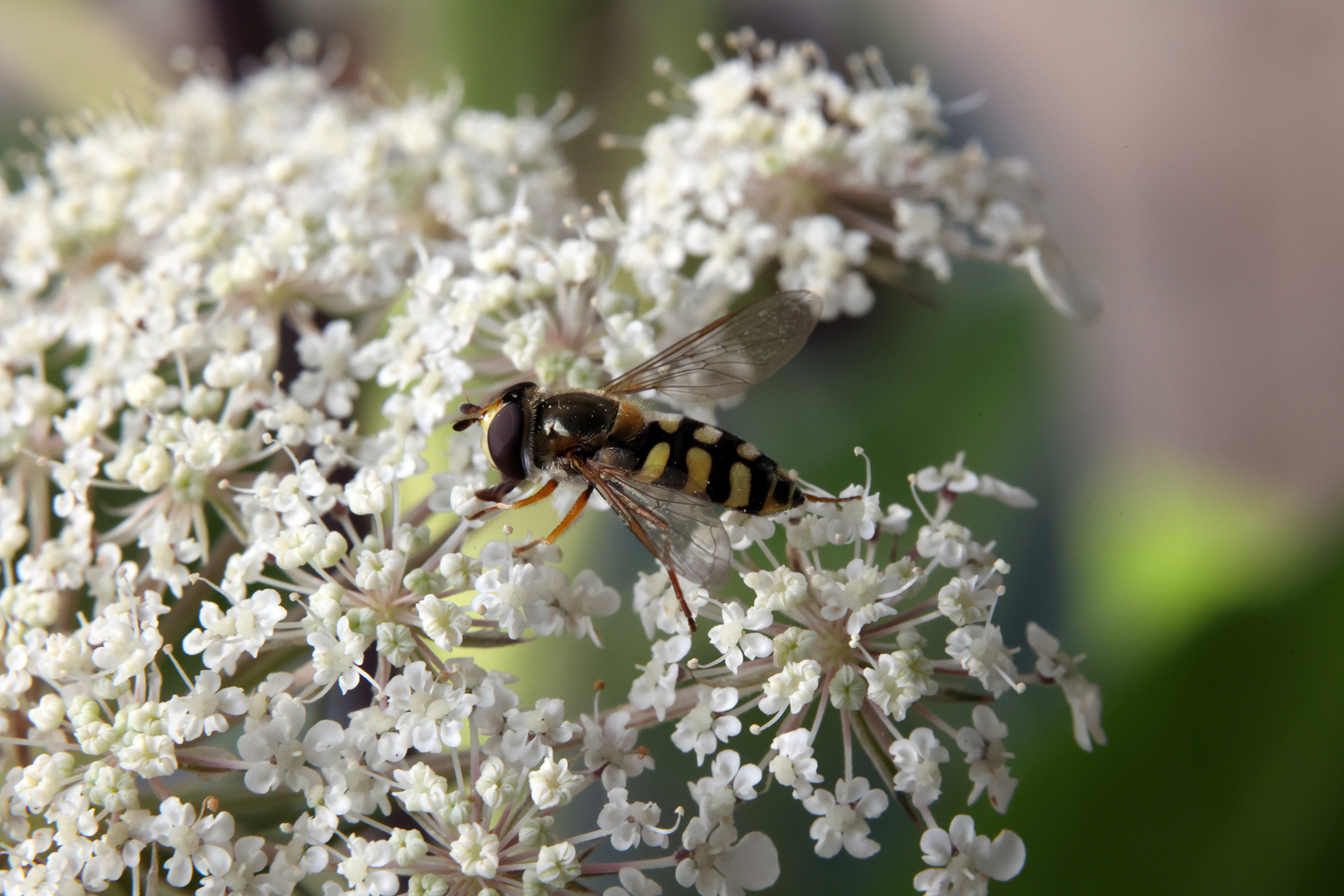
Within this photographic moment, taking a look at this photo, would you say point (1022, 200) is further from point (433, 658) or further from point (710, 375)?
point (433, 658)

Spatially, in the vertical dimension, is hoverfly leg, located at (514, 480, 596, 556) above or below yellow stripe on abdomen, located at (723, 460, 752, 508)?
above

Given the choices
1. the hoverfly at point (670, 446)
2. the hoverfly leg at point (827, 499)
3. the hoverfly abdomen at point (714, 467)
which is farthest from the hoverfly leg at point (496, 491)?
the hoverfly leg at point (827, 499)

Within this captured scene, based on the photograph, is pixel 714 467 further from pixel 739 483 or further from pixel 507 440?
pixel 507 440

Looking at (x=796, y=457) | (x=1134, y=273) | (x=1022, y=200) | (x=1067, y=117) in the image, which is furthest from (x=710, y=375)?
(x=1067, y=117)

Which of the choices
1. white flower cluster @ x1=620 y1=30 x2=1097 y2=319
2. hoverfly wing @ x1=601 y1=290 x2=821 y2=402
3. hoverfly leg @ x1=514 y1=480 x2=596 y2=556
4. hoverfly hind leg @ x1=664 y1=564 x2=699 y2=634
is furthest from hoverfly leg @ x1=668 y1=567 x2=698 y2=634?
white flower cluster @ x1=620 y1=30 x2=1097 y2=319

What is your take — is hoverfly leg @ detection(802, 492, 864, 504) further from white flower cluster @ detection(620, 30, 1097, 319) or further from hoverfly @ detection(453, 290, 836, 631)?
white flower cluster @ detection(620, 30, 1097, 319)

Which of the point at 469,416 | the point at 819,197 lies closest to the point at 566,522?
the point at 469,416

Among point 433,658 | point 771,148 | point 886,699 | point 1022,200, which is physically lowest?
point 886,699
